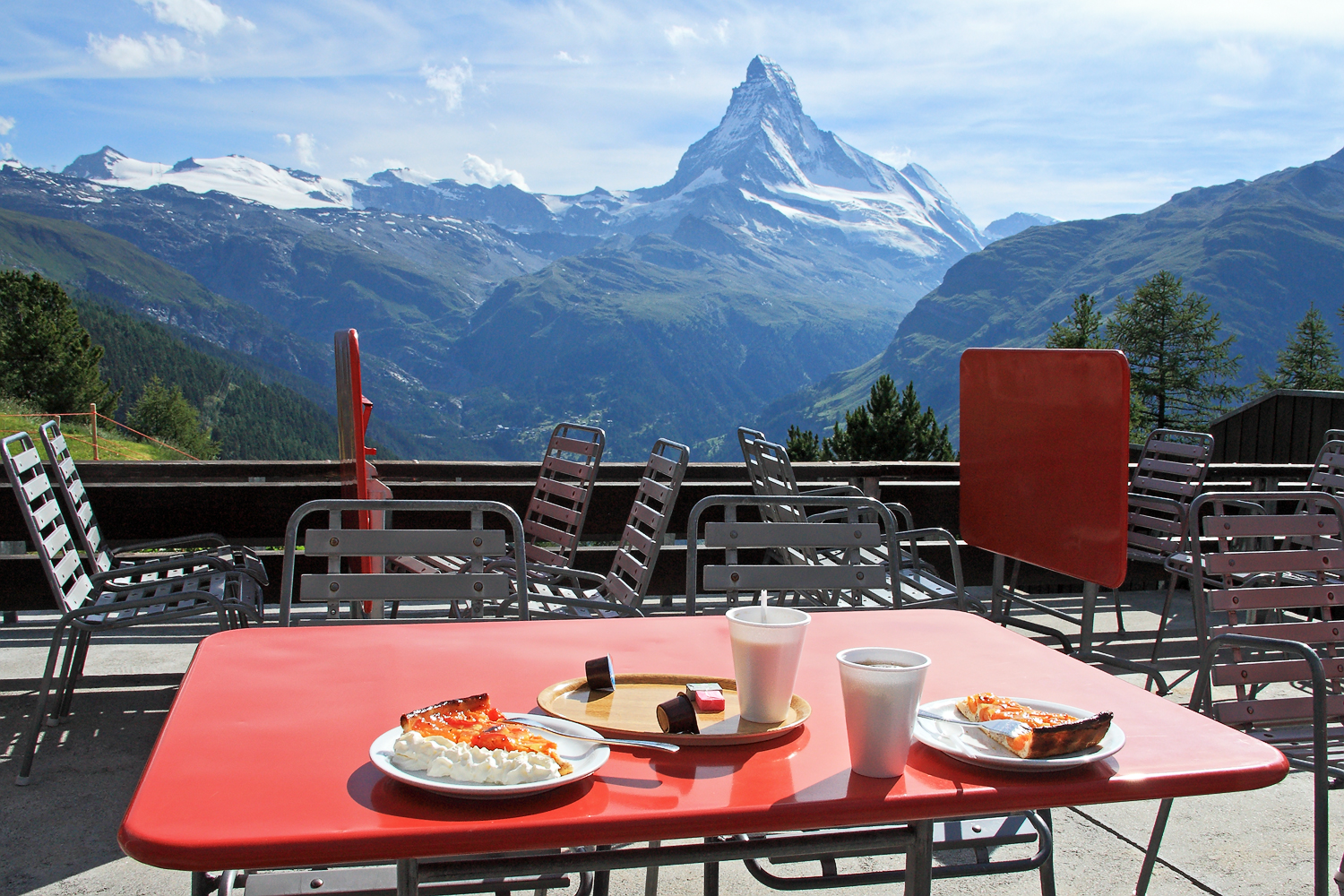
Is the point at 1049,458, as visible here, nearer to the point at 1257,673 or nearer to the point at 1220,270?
the point at 1257,673

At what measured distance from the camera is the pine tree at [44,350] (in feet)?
179

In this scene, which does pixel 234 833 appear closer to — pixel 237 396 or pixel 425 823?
pixel 425 823

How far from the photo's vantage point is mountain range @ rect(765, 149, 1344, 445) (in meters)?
153

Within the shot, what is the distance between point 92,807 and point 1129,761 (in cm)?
264

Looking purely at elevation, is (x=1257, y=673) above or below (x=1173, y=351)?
below

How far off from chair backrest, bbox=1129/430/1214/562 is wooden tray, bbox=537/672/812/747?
3.83 m

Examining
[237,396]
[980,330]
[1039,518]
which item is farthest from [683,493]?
[980,330]

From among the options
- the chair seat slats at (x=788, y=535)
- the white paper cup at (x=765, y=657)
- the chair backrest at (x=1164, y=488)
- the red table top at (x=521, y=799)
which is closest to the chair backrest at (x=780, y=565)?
the chair seat slats at (x=788, y=535)

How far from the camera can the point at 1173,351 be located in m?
64.6

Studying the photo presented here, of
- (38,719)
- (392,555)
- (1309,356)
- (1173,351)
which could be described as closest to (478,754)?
(392,555)

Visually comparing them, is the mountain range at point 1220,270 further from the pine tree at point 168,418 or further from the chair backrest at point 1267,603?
the chair backrest at point 1267,603

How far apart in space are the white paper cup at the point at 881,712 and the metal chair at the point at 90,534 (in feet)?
9.50

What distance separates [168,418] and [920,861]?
283ft

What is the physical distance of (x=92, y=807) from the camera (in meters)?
2.67
